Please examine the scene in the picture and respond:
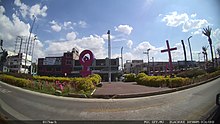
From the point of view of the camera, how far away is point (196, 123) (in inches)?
87.9

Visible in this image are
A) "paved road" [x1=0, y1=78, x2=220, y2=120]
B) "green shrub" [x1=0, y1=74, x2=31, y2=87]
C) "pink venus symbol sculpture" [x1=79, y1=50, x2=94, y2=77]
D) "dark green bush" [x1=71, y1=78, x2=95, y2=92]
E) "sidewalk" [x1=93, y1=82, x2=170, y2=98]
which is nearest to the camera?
"paved road" [x1=0, y1=78, x2=220, y2=120]

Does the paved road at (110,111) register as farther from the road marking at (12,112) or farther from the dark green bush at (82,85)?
the dark green bush at (82,85)

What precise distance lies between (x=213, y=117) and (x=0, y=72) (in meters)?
5.62

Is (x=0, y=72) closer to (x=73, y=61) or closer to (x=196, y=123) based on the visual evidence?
(x=196, y=123)

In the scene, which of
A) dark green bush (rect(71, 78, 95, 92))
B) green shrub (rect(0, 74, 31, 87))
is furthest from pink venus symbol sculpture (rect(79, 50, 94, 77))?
green shrub (rect(0, 74, 31, 87))

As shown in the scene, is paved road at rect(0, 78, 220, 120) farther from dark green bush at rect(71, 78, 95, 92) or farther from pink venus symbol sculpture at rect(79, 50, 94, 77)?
pink venus symbol sculpture at rect(79, 50, 94, 77)

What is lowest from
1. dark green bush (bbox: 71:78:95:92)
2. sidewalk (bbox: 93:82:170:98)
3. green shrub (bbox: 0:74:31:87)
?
sidewalk (bbox: 93:82:170:98)

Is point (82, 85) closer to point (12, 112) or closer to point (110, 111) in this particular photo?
point (110, 111)

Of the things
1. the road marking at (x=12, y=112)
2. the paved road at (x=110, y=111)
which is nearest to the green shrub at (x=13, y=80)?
the paved road at (x=110, y=111)

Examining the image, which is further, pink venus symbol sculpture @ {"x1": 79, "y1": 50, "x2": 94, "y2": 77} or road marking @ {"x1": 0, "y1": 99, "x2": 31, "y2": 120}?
pink venus symbol sculpture @ {"x1": 79, "y1": 50, "x2": 94, "y2": 77}

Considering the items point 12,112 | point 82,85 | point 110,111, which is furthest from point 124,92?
point 12,112

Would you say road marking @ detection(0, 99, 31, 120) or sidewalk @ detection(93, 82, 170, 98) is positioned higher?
road marking @ detection(0, 99, 31, 120)

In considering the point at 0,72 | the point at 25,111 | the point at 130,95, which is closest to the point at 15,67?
the point at 0,72

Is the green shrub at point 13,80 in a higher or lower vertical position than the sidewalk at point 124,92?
higher
